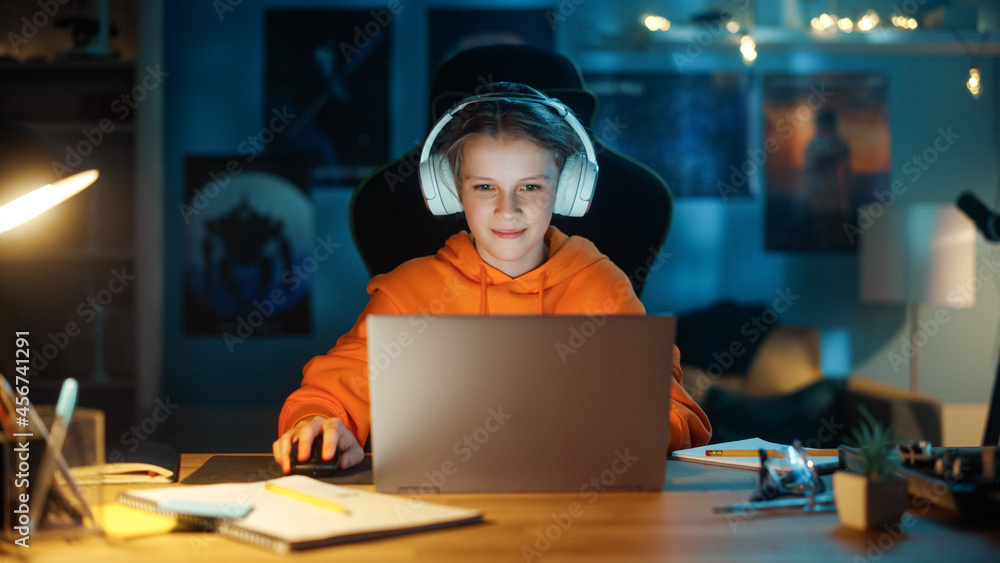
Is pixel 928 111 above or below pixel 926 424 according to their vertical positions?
above

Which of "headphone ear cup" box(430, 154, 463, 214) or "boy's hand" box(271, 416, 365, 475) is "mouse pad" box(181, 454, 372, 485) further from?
"headphone ear cup" box(430, 154, 463, 214)

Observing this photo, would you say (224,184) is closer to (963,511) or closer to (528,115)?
(528,115)

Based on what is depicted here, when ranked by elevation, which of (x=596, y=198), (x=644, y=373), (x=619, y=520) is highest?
(x=596, y=198)

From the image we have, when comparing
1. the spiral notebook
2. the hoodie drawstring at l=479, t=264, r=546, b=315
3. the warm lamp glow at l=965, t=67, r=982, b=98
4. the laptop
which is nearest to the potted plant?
the laptop

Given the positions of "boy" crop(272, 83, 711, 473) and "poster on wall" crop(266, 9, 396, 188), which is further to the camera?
"poster on wall" crop(266, 9, 396, 188)

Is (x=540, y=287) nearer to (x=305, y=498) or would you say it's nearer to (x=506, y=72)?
(x=506, y=72)

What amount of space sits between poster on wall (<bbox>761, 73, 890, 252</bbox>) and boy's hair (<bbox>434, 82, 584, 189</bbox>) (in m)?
2.20

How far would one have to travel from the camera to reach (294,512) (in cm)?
84

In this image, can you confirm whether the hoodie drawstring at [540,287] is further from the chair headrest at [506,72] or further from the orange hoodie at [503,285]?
the chair headrest at [506,72]

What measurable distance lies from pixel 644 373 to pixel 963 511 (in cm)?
38

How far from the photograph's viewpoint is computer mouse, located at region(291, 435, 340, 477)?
108 centimetres

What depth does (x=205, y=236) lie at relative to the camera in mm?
3445

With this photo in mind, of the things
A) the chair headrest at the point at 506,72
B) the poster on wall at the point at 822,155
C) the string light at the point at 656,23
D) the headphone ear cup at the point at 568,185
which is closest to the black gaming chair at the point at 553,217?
the chair headrest at the point at 506,72

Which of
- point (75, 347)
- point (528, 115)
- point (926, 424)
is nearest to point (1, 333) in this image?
point (528, 115)
